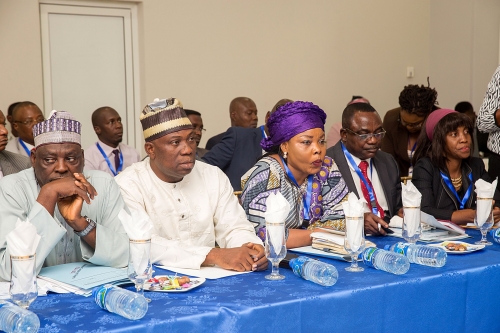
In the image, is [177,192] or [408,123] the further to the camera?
[408,123]

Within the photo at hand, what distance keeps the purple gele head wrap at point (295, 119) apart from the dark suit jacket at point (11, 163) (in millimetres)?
2304

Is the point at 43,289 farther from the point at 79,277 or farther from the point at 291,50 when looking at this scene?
the point at 291,50

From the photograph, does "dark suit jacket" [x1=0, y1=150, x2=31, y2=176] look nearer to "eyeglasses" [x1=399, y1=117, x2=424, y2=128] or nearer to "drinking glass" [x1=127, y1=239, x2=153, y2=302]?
"drinking glass" [x1=127, y1=239, x2=153, y2=302]

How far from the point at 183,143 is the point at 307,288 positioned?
0.99m

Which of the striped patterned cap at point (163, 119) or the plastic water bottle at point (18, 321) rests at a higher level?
the striped patterned cap at point (163, 119)

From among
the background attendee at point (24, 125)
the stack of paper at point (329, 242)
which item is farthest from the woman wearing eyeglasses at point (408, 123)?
the background attendee at point (24, 125)

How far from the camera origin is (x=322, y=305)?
2.25 meters

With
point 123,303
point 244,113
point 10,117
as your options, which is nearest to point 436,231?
point 123,303

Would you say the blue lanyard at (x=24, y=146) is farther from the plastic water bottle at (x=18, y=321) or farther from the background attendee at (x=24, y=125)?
the plastic water bottle at (x=18, y=321)

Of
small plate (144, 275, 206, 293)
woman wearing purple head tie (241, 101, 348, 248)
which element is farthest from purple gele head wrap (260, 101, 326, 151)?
small plate (144, 275, 206, 293)

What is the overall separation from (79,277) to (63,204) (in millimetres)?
315

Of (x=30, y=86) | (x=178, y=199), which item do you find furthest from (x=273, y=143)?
(x=30, y=86)

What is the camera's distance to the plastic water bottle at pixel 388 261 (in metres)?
2.53

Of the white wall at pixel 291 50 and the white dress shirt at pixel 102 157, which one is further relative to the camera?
the white wall at pixel 291 50
